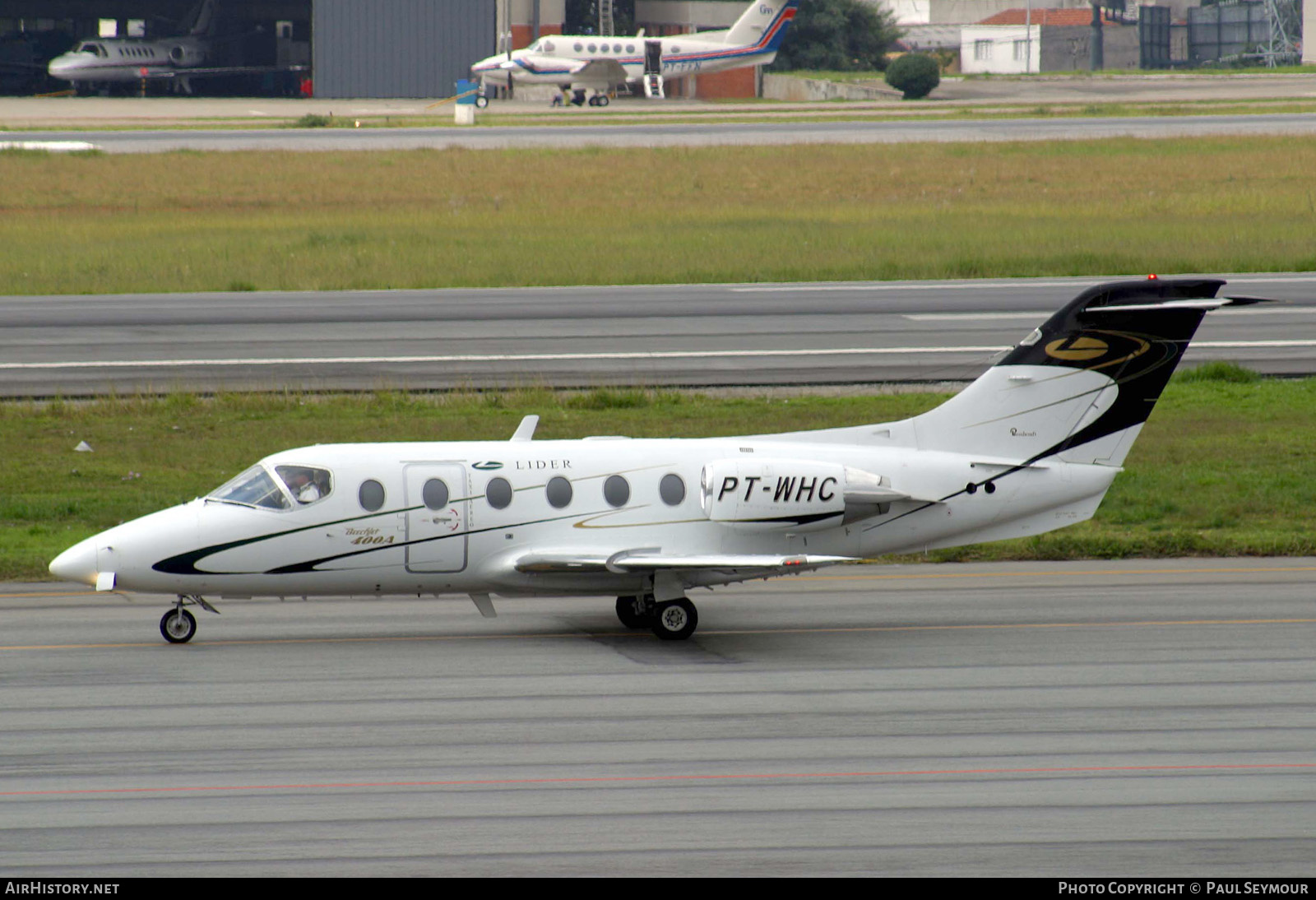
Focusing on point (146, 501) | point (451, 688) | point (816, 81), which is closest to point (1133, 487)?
point (451, 688)

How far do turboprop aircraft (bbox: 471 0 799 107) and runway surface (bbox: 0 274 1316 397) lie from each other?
74607mm

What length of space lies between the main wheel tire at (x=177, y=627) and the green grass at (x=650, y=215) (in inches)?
1291

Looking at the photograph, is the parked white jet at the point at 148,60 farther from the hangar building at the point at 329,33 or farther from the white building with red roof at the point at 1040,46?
the white building with red roof at the point at 1040,46

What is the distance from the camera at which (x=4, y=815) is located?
38.7ft

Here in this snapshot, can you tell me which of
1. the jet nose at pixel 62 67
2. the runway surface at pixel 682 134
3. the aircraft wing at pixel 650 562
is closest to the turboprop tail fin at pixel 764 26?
the runway surface at pixel 682 134

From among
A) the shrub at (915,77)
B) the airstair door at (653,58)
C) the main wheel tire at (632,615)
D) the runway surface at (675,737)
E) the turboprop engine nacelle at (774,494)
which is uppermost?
the airstair door at (653,58)

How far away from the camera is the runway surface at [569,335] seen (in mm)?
35250

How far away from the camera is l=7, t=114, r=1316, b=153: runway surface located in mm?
86812

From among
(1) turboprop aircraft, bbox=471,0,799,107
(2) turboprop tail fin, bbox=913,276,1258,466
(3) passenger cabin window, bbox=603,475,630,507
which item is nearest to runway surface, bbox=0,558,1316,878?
(3) passenger cabin window, bbox=603,475,630,507

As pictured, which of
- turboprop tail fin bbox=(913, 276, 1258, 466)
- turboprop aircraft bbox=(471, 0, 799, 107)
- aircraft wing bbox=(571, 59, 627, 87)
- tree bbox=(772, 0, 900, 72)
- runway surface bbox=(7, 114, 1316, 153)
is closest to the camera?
turboprop tail fin bbox=(913, 276, 1258, 466)

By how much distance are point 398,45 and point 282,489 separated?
11205 centimetres

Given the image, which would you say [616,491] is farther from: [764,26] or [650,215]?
[764,26]

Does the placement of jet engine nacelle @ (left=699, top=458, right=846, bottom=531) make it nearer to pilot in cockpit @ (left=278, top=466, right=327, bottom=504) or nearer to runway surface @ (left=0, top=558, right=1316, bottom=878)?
runway surface @ (left=0, top=558, right=1316, bottom=878)

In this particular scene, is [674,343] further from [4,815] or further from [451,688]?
[4,815]
